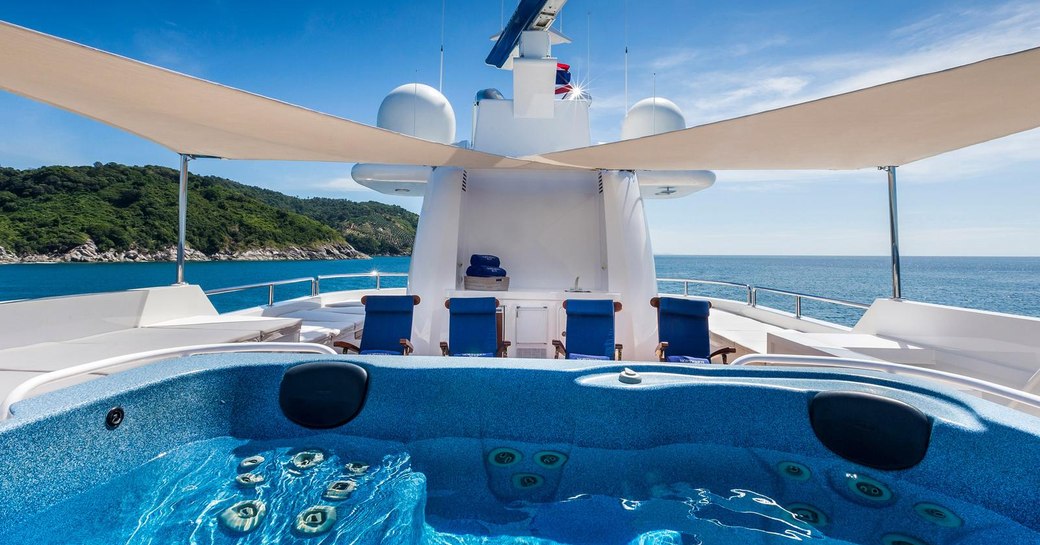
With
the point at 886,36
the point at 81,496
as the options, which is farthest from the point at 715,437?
the point at 886,36

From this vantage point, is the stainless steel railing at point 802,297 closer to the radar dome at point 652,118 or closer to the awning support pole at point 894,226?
the awning support pole at point 894,226

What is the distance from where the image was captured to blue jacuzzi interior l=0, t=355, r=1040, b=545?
1679 millimetres

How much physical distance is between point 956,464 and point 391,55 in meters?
7.61

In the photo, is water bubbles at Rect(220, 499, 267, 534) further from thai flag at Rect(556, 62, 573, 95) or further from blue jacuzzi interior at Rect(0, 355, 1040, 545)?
thai flag at Rect(556, 62, 573, 95)

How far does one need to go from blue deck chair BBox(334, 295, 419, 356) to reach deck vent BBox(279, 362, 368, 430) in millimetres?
1880

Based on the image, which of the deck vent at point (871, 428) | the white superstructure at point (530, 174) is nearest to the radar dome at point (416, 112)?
the white superstructure at point (530, 174)

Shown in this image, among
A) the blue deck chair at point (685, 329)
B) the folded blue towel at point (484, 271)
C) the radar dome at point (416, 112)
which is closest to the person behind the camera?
the blue deck chair at point (685, 329)

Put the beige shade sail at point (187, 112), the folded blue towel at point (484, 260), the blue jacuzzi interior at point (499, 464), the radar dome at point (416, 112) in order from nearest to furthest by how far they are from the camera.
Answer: the blue jacuzzi interior at point (499, 464) < the beige shade sail at point (187, 112) < the folded blue towel at point (484, 260) < the radar dome at point (416, 112)

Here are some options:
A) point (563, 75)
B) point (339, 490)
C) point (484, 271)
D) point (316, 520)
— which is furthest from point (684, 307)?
point (563, 75)

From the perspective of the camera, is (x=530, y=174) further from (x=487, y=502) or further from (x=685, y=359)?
(x=487, y=502)

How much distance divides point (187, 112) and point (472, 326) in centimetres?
279

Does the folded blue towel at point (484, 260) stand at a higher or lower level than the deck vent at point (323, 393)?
higher

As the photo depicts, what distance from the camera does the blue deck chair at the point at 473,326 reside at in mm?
4250

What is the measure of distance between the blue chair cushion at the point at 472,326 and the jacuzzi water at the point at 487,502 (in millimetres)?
1948
